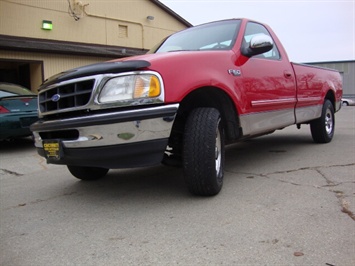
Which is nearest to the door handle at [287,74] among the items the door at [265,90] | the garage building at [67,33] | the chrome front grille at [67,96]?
the door at [265,90]

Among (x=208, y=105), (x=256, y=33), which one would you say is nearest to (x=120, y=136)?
(x=208, y=105)

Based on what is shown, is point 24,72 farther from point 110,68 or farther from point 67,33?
point 110,68

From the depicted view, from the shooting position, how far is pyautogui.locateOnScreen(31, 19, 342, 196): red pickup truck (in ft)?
10.7

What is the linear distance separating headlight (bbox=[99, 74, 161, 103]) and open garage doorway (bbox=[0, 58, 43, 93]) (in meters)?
11.0

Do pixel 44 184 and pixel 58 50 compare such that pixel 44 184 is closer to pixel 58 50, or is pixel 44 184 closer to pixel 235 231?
pixel 235 231

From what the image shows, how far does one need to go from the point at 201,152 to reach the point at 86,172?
5.98 feet

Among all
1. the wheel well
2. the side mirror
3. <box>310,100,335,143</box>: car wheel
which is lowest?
<box>310,100,335,143</box>: car wheel

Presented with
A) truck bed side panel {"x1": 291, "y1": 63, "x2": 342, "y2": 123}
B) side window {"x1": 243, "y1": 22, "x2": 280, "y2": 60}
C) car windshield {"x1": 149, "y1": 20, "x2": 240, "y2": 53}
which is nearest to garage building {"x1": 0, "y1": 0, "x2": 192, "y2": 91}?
car windshield {"x1": 149, "y1": 20, "x2": 240, "y2": 53}

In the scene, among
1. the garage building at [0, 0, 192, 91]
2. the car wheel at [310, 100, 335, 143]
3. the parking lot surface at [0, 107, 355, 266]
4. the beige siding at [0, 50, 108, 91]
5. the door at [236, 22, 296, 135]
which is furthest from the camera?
the garage building at [0, 0, 192, 91]

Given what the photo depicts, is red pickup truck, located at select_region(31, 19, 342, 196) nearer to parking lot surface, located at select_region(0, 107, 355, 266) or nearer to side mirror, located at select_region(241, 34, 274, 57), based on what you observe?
side mirror, located at select_region(241, 34, 274, 57)

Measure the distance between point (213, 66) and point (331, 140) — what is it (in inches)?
176

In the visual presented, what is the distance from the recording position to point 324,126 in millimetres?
6867

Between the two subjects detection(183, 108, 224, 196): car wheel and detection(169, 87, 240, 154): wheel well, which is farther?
detection(169, 87, 240, 154): wheel well

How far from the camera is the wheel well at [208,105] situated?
3764 mm
